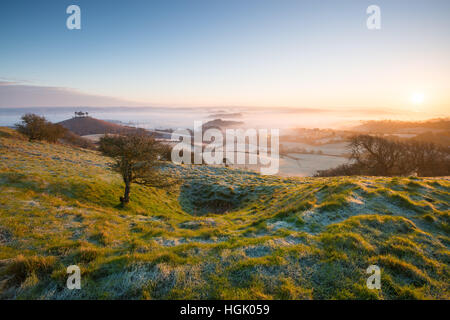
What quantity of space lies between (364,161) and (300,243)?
4274cm

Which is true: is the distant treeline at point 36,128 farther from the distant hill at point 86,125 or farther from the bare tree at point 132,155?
the distant hill at point 86,125

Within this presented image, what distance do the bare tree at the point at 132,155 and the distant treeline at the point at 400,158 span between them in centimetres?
4014

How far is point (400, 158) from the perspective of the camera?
1405 inches

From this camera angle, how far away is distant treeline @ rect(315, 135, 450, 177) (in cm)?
3484

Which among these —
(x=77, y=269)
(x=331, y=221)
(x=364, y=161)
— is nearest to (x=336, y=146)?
(x=364, y=161)

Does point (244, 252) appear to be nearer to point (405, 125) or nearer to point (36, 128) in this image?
point (36, 128)

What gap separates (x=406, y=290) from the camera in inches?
202

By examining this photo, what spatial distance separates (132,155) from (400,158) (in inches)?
1944

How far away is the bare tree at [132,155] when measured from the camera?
683 inches

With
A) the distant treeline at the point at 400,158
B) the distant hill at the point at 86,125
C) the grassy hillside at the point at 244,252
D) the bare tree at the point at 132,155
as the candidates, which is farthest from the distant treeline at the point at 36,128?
the distant hill at the point at 86,125

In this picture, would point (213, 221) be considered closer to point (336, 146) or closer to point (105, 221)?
point (105, 221)

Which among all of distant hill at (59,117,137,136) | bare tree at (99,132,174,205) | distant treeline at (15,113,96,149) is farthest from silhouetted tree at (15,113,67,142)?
distant hill at (59,117,137,136)
